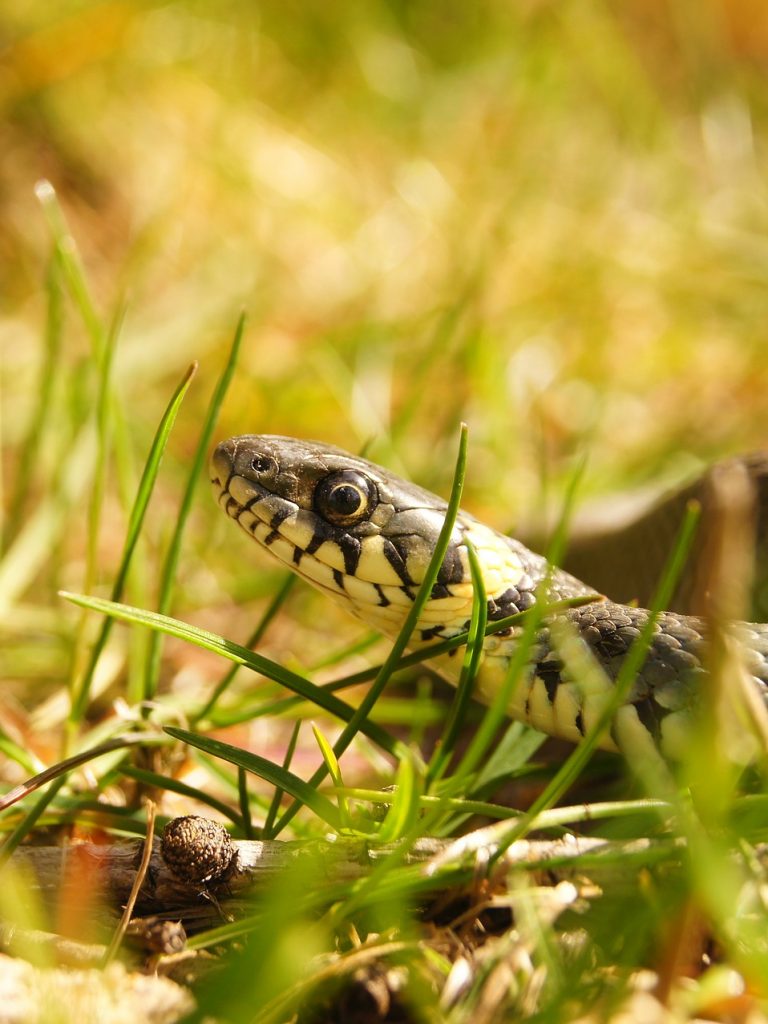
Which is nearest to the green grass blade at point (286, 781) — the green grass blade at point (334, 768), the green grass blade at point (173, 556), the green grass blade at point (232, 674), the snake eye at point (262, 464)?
the green grass blade at point (334, 768)

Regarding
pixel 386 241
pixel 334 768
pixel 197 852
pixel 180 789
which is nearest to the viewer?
pixel 197 852

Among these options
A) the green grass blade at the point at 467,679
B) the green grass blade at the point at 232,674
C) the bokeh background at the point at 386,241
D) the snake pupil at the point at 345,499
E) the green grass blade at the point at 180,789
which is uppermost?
the bokeh background at the point at 386,241

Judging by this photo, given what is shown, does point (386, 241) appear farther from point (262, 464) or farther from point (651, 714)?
point (651, 714)

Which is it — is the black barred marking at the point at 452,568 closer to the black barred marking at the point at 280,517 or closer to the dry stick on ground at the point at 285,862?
the black barred marking at the point at 280,517

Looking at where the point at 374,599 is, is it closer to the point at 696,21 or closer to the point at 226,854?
the point at 226,854

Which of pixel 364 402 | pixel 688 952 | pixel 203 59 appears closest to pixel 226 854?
pixel 688 952

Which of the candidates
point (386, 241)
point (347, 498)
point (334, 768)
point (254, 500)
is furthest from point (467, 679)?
point (386, 241)
